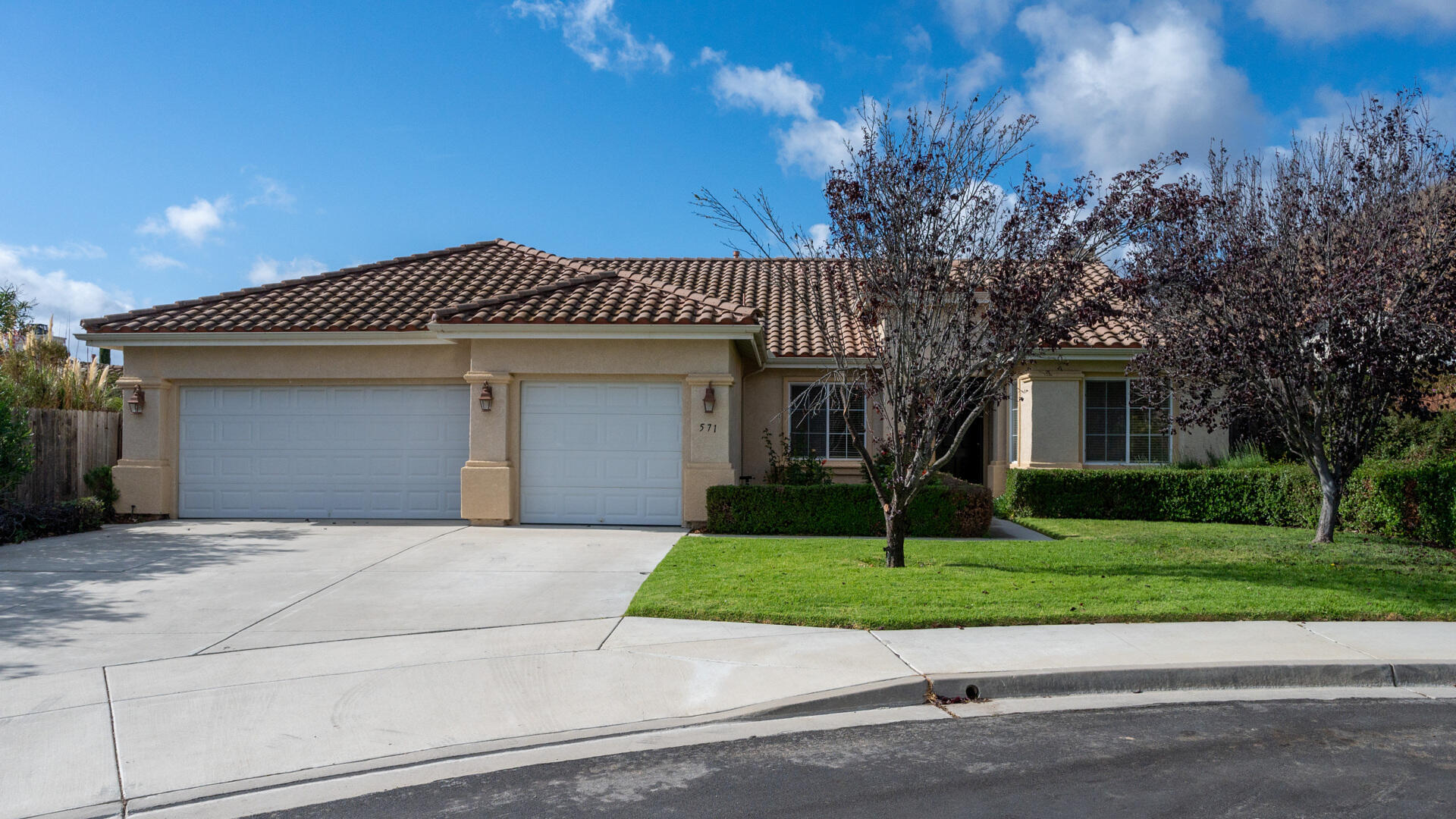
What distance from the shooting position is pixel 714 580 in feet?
30.9

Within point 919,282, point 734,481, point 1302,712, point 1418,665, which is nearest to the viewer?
point 1302,712

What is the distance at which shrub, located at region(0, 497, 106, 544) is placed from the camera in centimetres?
1259

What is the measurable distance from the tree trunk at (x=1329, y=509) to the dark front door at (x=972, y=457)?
713 centimetres

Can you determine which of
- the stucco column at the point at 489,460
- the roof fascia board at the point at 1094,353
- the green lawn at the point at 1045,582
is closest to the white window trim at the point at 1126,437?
the roof fascia board at the point at 1094,353

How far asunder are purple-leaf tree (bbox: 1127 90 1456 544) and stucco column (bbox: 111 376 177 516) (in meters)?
14.8

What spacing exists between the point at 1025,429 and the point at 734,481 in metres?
6.34

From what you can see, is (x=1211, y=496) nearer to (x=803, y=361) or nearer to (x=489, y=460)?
(x=803, y=361)

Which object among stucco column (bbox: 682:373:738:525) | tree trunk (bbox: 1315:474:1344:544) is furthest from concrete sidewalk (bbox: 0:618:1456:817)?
stucco column (bbox: 682:373:738:525)

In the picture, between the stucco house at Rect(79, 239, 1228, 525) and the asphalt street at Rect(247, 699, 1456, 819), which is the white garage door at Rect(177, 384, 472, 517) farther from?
the asphalt street at Rect(247, 699, 1456, 819)

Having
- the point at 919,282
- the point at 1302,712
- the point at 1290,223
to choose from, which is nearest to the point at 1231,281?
the point at 1290,223

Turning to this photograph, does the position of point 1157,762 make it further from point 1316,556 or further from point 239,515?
point 239,515

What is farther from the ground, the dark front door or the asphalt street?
the dark front door

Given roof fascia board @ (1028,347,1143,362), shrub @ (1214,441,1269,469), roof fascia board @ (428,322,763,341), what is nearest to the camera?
roof fascia board @ (428,322,763,341)

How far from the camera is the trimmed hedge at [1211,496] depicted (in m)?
14.0
